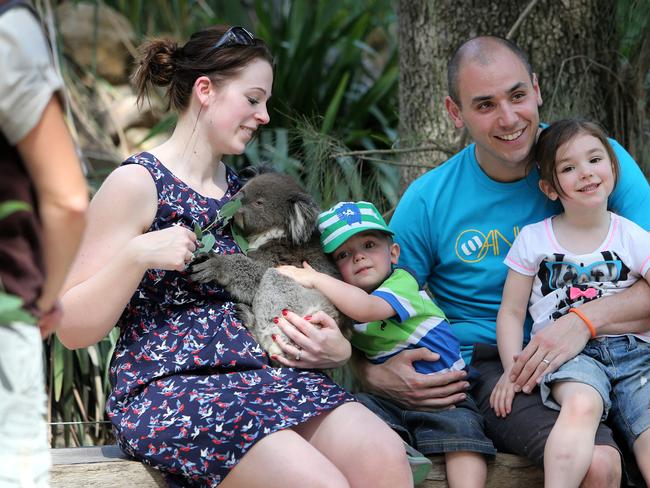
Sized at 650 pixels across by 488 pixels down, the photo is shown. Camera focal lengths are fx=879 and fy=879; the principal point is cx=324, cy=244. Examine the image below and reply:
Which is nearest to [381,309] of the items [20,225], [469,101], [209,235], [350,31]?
[209,235]

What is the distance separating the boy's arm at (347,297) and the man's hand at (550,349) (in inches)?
19.1

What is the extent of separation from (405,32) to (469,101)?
1.12 metres

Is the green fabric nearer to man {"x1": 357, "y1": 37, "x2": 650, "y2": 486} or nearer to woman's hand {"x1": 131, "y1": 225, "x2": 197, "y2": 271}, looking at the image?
man {"x1": 357, "y1": 37, "x2": 650, "y2": 486}

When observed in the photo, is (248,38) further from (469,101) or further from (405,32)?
(405,32)

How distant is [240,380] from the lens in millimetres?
2701

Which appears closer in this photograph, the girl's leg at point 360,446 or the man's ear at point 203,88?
the girl's leg at point 360,446

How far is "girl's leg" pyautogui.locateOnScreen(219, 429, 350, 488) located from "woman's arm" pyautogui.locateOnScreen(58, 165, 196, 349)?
0.57 metres

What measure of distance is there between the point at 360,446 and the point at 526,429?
637 millimetres

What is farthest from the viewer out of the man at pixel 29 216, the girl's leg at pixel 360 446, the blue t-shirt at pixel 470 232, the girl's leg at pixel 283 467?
the blue t-shirt at pixel 470 232

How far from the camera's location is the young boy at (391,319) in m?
2.91

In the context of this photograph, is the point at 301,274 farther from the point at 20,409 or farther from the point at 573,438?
the point at 20,409

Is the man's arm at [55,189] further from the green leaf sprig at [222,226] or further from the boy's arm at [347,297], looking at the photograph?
the boy's arm at [347,297]

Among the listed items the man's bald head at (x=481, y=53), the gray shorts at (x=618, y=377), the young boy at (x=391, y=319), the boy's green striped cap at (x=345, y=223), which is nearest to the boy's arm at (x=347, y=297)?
the young boy at (x=391, y=319)

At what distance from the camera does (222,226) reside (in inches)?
118
